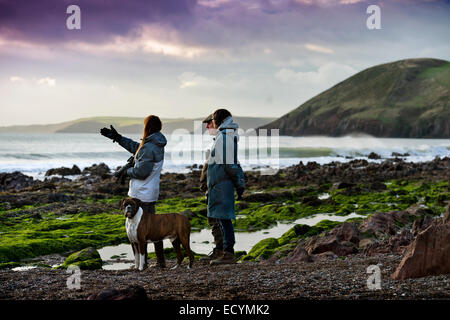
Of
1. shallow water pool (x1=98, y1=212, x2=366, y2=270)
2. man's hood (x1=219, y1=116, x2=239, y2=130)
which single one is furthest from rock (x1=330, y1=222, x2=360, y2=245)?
man's hood (x1=219, y1=116, x2=239, y2=130)

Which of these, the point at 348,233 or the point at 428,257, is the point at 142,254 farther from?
the point at 348,233

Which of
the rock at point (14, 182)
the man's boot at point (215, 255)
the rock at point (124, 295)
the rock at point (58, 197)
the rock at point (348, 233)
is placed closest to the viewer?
the rock at point (124, 295)

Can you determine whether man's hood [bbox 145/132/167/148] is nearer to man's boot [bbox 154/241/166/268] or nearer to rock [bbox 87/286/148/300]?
man's boot [bbox 154/241/166/268]

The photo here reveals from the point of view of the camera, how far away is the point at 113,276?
7.04 meters

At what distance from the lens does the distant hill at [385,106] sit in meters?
134

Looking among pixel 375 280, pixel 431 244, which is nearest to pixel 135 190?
pixel 375 280

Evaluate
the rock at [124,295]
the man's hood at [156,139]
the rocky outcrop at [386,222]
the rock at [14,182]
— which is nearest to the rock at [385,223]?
the rocky outcrop at [386,222]

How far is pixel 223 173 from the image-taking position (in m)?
8.02

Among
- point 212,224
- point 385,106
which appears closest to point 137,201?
point 212,224

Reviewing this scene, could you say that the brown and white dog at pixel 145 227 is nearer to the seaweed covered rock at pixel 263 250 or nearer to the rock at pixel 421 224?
the seaweed covered rock at pixel 263 250

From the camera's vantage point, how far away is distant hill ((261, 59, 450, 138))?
134250 mm

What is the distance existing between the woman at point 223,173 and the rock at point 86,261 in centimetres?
233
